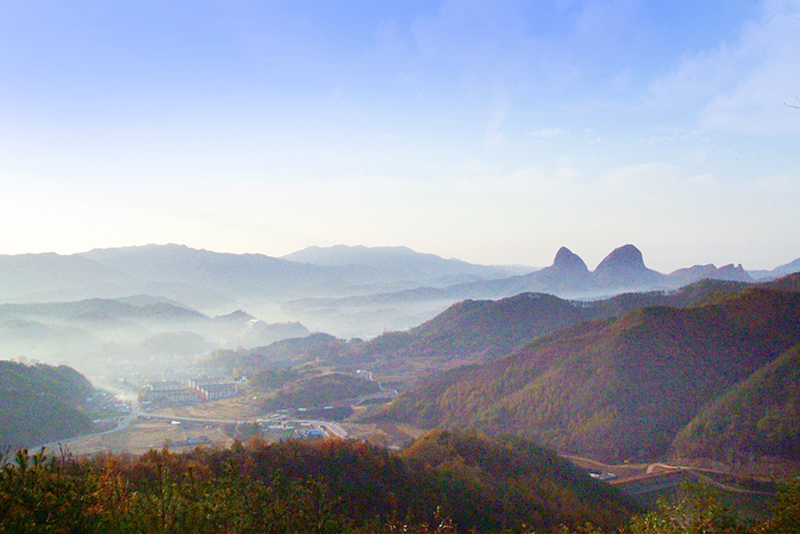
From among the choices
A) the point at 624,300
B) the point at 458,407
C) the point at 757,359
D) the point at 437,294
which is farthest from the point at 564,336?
the point at 437,294

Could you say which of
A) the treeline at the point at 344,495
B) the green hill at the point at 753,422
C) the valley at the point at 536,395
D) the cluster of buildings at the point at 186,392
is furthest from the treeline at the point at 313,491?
the cluster of buildings at the point at 186,392

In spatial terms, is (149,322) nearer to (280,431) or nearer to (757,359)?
(280,431)

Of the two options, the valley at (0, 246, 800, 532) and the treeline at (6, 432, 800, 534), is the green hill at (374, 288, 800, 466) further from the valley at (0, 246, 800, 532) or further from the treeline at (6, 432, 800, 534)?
the treeline at (6, 432, 800, 534)

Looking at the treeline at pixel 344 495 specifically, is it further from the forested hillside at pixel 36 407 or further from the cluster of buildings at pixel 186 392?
the cluster of buildings at pixel 186 392

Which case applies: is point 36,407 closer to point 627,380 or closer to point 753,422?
point 627,380

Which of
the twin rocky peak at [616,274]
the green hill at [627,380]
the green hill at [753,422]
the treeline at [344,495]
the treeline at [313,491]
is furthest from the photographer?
the twin rocky peak at [616,274]
